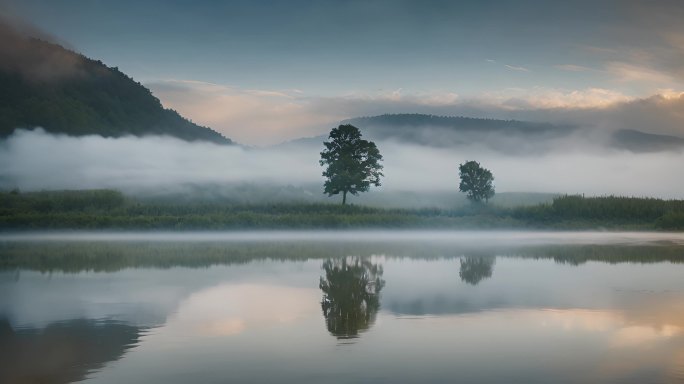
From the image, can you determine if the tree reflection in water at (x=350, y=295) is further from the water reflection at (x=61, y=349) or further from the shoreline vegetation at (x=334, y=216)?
the shoreline vegetation at (x=334, y=216)

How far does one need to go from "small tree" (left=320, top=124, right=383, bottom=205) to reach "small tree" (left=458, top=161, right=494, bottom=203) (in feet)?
57.4

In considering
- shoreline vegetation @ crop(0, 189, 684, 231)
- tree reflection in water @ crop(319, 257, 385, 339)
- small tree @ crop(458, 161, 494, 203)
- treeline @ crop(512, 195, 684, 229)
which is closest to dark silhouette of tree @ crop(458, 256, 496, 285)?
tree reflection in water @ crop(319, 257, 385, 339)

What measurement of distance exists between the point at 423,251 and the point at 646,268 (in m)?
12.8

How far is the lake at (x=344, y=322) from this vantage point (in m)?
12.6

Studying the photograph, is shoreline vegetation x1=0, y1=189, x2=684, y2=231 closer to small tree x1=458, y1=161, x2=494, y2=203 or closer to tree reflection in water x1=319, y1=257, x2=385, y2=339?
small tree x1=458, y1=161, x2=494, y2=203

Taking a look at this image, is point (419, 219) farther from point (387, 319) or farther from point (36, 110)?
point (36, 110)

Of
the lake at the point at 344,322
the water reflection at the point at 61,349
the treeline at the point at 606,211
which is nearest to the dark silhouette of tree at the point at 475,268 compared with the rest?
the lake at the point at 344,322

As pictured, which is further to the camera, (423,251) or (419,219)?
(419,219)

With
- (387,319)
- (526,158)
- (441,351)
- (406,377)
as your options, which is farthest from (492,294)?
(526,158)

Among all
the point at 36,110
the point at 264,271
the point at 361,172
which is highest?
the point at 36,110

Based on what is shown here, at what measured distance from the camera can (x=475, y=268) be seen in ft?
99.6

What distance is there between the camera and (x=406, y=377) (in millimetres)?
12047

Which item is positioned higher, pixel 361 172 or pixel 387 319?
pixel 361 172

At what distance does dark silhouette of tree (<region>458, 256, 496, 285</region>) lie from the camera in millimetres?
26562
